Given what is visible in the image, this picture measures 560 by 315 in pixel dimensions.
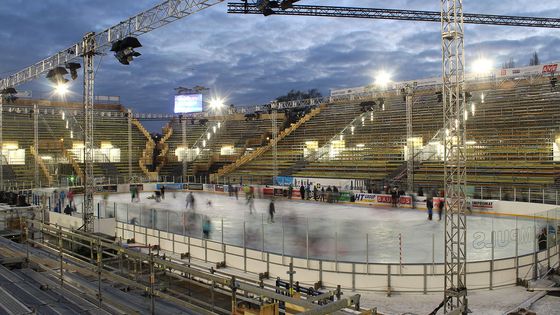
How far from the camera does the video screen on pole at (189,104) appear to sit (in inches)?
2463

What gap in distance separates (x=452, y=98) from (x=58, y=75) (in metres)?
20.0

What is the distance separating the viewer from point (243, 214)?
2633 centimetres

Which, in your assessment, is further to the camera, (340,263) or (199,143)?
(199,143)

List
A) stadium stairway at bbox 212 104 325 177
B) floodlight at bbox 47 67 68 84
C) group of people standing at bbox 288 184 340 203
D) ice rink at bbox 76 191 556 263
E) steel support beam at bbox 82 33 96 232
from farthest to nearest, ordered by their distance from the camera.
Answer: stadium stairway at bbox 212 104 325 177 < group of people standing at bbox 288 184 340 203 < floodlight at bbox 47 67 68 84 < steel support beam at bbox 82 33 96 232 < ice rink at bbox 76 191 556 263

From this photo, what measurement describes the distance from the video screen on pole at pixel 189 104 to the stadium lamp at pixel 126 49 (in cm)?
4100

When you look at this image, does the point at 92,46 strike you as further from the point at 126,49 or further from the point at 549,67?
the point at 549,67

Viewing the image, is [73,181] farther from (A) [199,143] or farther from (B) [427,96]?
(B) [427,96]

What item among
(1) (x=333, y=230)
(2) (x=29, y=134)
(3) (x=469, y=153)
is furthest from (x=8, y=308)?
(2) (x=29, y=134)

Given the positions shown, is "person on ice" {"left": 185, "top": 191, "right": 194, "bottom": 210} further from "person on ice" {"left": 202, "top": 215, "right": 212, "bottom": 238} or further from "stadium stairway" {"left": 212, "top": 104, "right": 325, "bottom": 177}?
"stadium stairway" {"left": 212, "top": 104, "right": 325, "bottom": 177}

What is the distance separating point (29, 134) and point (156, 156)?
556 inches

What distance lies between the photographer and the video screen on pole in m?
62.5

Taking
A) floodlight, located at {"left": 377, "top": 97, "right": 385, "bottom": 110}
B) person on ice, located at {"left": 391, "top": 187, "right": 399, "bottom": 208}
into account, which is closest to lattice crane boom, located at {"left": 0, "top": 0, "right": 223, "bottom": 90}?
person on ice, located at {"left": 391, "top": 187, "right": 399, "bottom": 208}

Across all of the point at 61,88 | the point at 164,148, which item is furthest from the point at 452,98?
the point at 164,148

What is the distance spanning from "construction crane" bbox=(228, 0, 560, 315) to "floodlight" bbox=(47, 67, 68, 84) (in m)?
9.46
